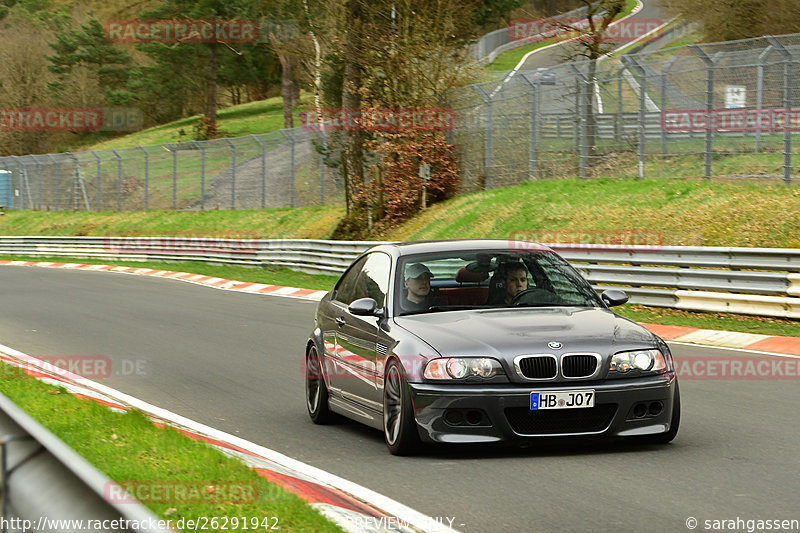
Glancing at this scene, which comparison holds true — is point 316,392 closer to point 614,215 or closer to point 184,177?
point 614,215

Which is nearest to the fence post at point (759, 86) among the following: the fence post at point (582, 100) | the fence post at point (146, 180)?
the fence post at point (582, 100)

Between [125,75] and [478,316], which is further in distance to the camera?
[125,75]

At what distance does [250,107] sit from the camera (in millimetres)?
94188

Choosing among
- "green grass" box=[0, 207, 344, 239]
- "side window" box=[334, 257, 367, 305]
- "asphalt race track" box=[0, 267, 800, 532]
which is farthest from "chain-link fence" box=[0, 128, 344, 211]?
"side window" box=[334, 257, 367, 305]

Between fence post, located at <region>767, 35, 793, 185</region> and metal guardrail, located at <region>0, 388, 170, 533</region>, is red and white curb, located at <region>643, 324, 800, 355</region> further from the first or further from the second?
metal guardrail, located at <region>0, 388, 170, 533</region>

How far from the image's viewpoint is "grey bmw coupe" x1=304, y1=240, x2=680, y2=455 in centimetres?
729

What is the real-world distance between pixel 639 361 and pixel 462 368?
1.10 meters

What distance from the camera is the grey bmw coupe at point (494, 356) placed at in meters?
7.29

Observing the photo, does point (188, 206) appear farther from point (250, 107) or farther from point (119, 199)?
point (250, 107)

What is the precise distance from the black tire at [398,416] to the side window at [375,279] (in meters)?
0.85

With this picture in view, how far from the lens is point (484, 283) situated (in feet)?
28.4

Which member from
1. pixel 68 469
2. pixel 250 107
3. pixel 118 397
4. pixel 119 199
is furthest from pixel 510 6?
pixel 68 469

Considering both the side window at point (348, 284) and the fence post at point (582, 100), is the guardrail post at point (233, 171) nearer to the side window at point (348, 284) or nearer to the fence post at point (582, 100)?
the fence post at point (582, 100)

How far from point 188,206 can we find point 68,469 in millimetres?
45112
